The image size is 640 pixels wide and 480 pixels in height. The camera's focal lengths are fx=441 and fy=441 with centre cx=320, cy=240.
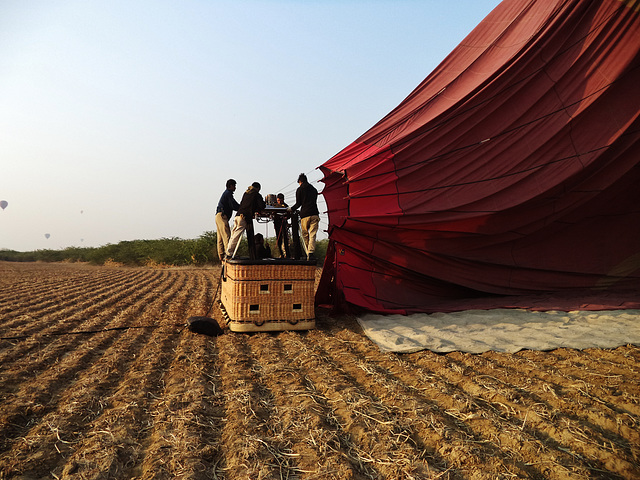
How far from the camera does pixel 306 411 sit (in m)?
2.42

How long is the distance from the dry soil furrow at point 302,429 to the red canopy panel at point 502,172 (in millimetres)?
2599

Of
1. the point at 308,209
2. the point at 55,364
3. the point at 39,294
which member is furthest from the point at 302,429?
the point at 39,294

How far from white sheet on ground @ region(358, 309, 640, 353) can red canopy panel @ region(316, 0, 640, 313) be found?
441 millimetres

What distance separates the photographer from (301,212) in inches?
215

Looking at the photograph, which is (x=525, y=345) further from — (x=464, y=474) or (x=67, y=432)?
(x=67, y=432)

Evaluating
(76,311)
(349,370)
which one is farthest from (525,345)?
(76,311)

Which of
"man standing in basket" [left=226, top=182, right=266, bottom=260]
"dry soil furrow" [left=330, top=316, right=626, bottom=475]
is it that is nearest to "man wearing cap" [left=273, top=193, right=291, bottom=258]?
"man standing in basket" [left=226, top=182, right=266, bottom=260]

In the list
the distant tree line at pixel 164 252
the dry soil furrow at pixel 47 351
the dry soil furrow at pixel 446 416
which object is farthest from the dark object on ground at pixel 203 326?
the distant tree line at pixel 164 252

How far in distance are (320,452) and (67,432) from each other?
1277mm

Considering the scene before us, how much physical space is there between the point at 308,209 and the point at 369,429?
3531mm

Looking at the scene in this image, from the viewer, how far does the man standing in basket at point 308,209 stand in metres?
5.41

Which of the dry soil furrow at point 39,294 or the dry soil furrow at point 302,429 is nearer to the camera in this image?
the dry soil furrow at point 302,429

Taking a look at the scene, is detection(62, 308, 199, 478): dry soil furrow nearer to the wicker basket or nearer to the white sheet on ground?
the wicker basket

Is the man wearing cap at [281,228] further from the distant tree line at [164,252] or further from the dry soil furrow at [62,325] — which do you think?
the distant tree line at [164,252]
